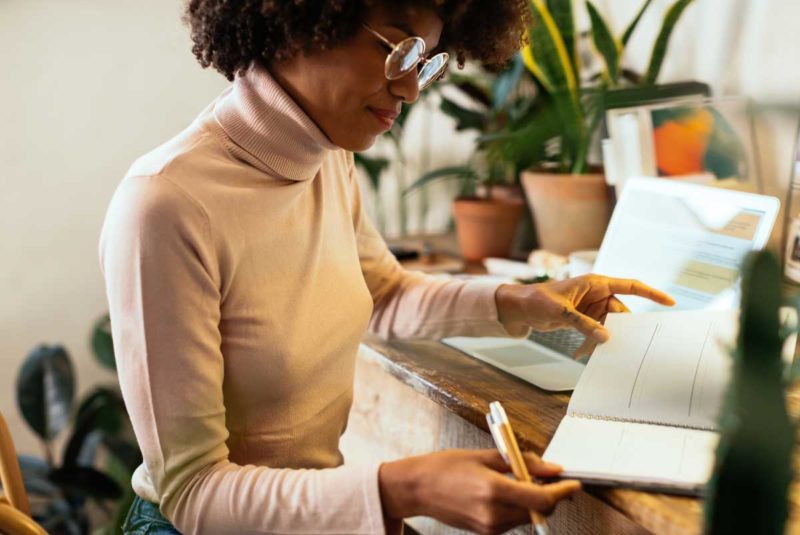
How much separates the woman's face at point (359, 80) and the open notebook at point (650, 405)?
34 cm

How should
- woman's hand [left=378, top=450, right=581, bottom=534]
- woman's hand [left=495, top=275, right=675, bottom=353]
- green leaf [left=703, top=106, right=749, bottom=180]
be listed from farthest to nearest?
1. green leaf [left=703, top=106, right=749, bottom=180]
2. woman's hand [left=495, top=275, right=675, bottom=353]
3. woman's hand [left=378, top=450, right=581, bottom=534]

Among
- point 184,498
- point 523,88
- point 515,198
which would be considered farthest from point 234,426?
point 523,88

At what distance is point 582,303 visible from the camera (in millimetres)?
1000

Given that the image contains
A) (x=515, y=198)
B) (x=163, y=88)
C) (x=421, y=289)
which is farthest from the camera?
(x=163, y=88)

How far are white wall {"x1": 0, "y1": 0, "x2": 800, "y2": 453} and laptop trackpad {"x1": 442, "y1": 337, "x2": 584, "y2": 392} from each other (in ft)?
2.57

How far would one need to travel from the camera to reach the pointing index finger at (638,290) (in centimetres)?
98

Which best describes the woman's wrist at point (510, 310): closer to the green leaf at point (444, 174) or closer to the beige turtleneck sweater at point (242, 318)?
the beige turtleneck sweater at point (242, 318)

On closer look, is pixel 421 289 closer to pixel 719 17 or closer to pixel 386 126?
pixel 386 126

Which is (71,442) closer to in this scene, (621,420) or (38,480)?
(38,480)

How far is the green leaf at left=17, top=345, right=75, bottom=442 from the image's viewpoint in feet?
5.64

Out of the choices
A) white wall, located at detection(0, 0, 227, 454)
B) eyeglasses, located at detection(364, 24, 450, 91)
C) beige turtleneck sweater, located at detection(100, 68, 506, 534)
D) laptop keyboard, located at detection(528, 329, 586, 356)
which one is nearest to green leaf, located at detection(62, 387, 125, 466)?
white wall, located at detection(0, 0, 227, 454)

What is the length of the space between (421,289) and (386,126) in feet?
1.06

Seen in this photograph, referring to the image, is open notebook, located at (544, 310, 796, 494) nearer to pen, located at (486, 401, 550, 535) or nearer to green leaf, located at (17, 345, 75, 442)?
pen, located at (486, 401, 550, 535)

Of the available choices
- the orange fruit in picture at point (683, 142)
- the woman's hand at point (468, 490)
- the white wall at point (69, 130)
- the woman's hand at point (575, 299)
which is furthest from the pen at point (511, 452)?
the white wall at point (69, 130)
